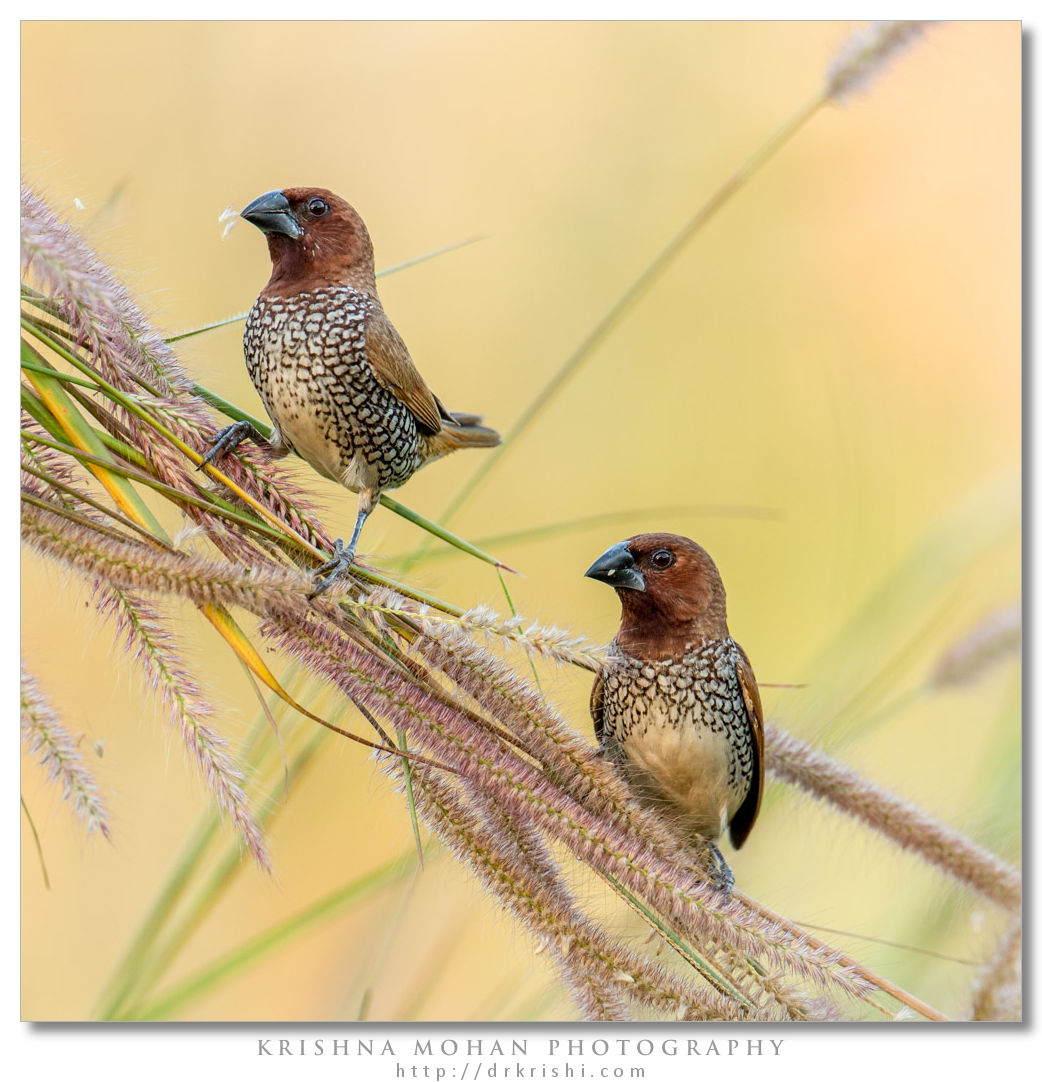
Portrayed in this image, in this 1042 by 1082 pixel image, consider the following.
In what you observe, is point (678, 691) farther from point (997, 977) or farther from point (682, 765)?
point (997, 977)

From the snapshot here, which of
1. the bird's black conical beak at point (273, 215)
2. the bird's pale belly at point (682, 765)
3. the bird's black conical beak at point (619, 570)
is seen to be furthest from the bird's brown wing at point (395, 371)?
the bird's pale belly at point (682, 765)

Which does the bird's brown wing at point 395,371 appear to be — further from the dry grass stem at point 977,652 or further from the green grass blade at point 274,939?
the dry grass stem at point 977,652

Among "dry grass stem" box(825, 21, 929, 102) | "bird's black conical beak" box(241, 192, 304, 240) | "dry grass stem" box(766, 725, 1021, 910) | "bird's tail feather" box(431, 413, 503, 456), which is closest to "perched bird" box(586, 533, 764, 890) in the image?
"dry grass stem" box(766, 725, 1021, 910)

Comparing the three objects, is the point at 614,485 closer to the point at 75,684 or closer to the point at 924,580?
the point at 924,580

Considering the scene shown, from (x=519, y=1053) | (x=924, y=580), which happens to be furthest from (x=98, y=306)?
(x=924, y=580)

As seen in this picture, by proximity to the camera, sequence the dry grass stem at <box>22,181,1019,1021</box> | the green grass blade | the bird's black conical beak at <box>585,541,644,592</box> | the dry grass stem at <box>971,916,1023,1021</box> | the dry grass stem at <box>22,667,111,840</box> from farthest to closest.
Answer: the bird's black conical beak at <box>585,541,644,592</box> → the dry grass stem at <box>971,916,1023,1021</box> → the green grass blade → the dry grass stem at <box>22,667,111,840</box> → the dry grass stem at <box>22,181,1019,1021</box>

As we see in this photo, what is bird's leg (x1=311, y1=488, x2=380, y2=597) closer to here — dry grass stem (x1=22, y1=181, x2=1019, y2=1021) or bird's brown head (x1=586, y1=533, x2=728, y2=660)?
dry grass stem (x1=22, y1=181, x2=1019, y2=1021)
